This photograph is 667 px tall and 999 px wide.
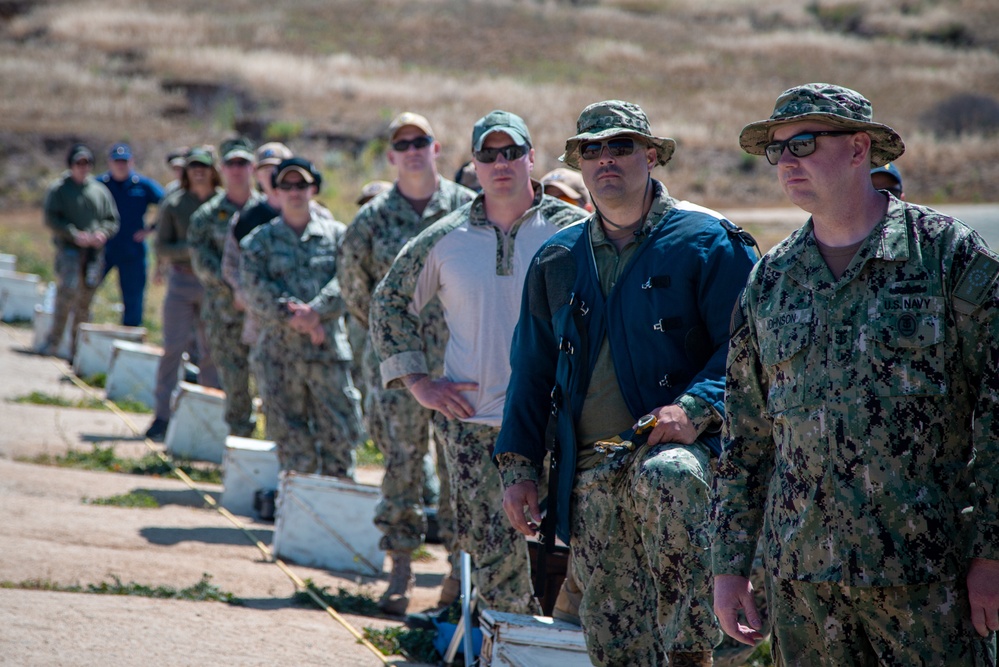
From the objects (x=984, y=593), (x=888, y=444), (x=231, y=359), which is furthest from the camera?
(x=231, y=359)

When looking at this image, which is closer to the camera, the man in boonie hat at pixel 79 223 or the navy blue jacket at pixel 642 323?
the navy blue jacket at pixel 642 323

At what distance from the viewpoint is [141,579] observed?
23.5 feet

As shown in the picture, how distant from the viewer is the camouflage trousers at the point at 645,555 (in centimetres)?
405

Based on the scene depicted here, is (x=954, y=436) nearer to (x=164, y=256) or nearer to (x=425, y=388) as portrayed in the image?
(x=425, y=388)

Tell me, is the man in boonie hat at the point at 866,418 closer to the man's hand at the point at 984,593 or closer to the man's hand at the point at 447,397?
the man's hand at the point at 984,593

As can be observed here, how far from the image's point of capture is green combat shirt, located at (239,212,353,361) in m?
8.53

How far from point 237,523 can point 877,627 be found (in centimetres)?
634

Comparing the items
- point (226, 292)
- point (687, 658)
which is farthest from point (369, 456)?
point (687, 658)

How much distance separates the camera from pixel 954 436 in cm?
314

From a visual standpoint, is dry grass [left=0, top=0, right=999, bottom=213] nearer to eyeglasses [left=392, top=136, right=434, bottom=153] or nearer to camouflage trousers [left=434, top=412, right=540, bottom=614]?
eyeglasses [left=392, top=136, right=434, bottom=153]

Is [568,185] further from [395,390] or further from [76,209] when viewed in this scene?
[76,209]

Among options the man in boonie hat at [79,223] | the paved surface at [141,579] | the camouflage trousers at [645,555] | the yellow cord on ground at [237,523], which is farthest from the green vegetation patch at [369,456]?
the camouflage trousers at [645,555]

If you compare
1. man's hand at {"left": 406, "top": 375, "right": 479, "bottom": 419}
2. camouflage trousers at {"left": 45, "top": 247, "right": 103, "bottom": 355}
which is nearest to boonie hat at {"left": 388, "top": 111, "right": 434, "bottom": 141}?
man's hand at {"left": 406, "top": 375, "right": 479, "bottom": 419}

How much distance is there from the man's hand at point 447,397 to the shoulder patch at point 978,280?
2.85 metres
